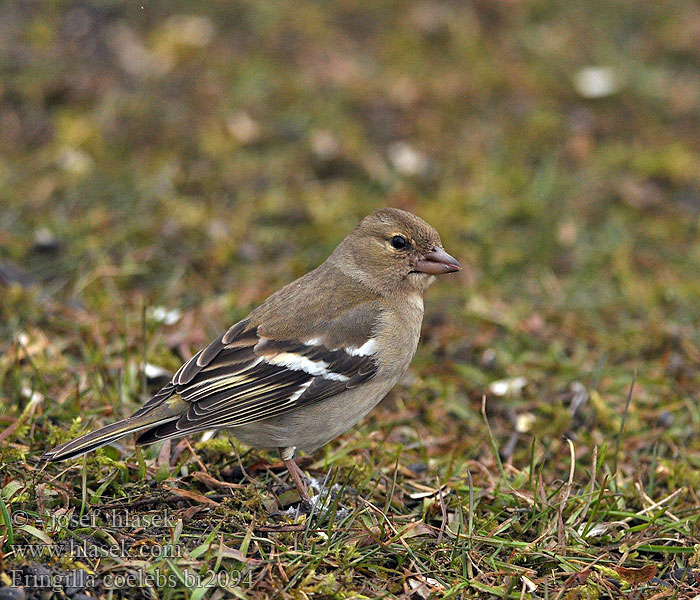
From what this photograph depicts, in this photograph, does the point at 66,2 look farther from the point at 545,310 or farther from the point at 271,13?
the point at 545,310

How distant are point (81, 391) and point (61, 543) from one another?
149cm

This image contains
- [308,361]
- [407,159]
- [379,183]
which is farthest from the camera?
[407,159]

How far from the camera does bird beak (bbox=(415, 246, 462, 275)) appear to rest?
5.15 metres

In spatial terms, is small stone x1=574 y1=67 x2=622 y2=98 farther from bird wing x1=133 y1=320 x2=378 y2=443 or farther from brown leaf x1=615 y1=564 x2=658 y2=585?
brown leaf x1=615 y1=564 x2=658 y2=585

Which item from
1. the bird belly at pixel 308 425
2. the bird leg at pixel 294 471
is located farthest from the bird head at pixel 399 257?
the bird leg at pixel 294 471

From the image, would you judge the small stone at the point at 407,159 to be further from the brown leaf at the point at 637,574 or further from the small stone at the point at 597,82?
the brown leaf at the point at 637,574

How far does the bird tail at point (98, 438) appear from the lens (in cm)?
408

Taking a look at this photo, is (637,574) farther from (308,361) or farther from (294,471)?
(308,361)

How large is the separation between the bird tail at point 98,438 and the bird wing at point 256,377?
52mm

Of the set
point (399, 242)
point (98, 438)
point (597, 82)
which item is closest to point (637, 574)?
point (399, 242)

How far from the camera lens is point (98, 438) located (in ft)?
13.5

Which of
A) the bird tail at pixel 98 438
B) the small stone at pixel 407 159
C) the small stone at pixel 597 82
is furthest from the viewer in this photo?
the small stone at pixel 597 82

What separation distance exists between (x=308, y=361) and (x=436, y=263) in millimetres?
1041

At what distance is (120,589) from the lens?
364 centimetres
